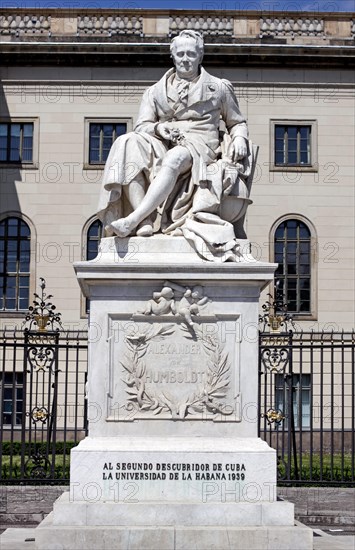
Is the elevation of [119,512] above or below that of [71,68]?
below

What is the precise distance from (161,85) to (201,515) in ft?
13.8

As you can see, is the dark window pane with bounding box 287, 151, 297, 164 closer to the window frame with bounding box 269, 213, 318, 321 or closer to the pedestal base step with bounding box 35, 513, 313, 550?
the window frame with bounding box 269, 213, 318, 321

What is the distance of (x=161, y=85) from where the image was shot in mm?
10703

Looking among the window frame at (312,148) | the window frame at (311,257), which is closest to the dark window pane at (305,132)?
the window frame at (312,148)

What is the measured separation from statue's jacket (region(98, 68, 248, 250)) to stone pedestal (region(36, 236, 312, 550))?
468 millimetres

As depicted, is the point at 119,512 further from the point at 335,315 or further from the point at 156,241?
the point at 335,315

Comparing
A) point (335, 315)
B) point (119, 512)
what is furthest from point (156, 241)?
point (335, 315)

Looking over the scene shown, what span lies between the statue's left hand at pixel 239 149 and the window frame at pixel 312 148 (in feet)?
89.6

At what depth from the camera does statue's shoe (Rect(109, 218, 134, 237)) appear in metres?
9.88

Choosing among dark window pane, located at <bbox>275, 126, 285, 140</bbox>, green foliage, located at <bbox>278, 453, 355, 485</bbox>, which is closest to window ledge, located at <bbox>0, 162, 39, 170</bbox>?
dark window pane, located at <bbox>275, 126, 285, 140</bbox>

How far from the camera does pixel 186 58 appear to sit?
420 inches

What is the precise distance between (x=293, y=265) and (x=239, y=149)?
27.0 m

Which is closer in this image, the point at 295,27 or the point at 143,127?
the point at 143,127

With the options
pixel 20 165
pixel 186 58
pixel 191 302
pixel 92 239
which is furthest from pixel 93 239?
pixel 191 302
